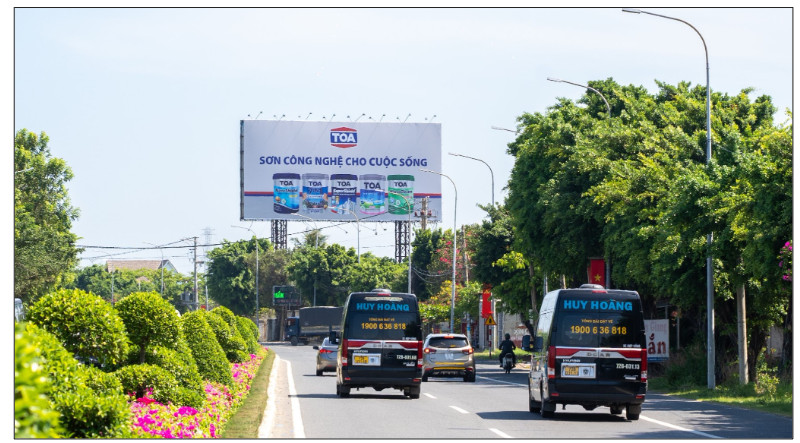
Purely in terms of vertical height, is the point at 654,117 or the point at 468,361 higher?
the point at 654,117

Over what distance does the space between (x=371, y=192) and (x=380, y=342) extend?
65366mm

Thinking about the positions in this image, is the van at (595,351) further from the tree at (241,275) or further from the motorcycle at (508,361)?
the tree at (241,275)

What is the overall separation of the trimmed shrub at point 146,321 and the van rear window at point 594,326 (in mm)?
6695

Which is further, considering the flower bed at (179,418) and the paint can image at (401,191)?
the paint can image at (401,191)

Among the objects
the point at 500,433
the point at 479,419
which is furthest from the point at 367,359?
the point at 500,433


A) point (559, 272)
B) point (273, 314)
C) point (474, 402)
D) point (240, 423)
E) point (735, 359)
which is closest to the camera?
point (240, 423)

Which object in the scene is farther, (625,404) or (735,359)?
(735,359)

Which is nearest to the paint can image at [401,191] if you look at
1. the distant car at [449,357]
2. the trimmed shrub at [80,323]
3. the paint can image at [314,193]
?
the paint can image at [314,193]

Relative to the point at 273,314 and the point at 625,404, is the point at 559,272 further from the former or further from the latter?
the point at 273,314

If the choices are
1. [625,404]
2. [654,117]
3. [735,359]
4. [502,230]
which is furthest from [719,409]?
[502,230]

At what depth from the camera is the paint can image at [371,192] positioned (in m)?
90.8

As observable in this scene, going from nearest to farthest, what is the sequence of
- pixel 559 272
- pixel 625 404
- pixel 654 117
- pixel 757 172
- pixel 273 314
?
pixel 625 404 < pixel 757 172 < pixel 654 117 < pixel 559 272 < pixel 273 314

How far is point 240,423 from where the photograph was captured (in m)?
17.5

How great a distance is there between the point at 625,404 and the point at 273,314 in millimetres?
117428
